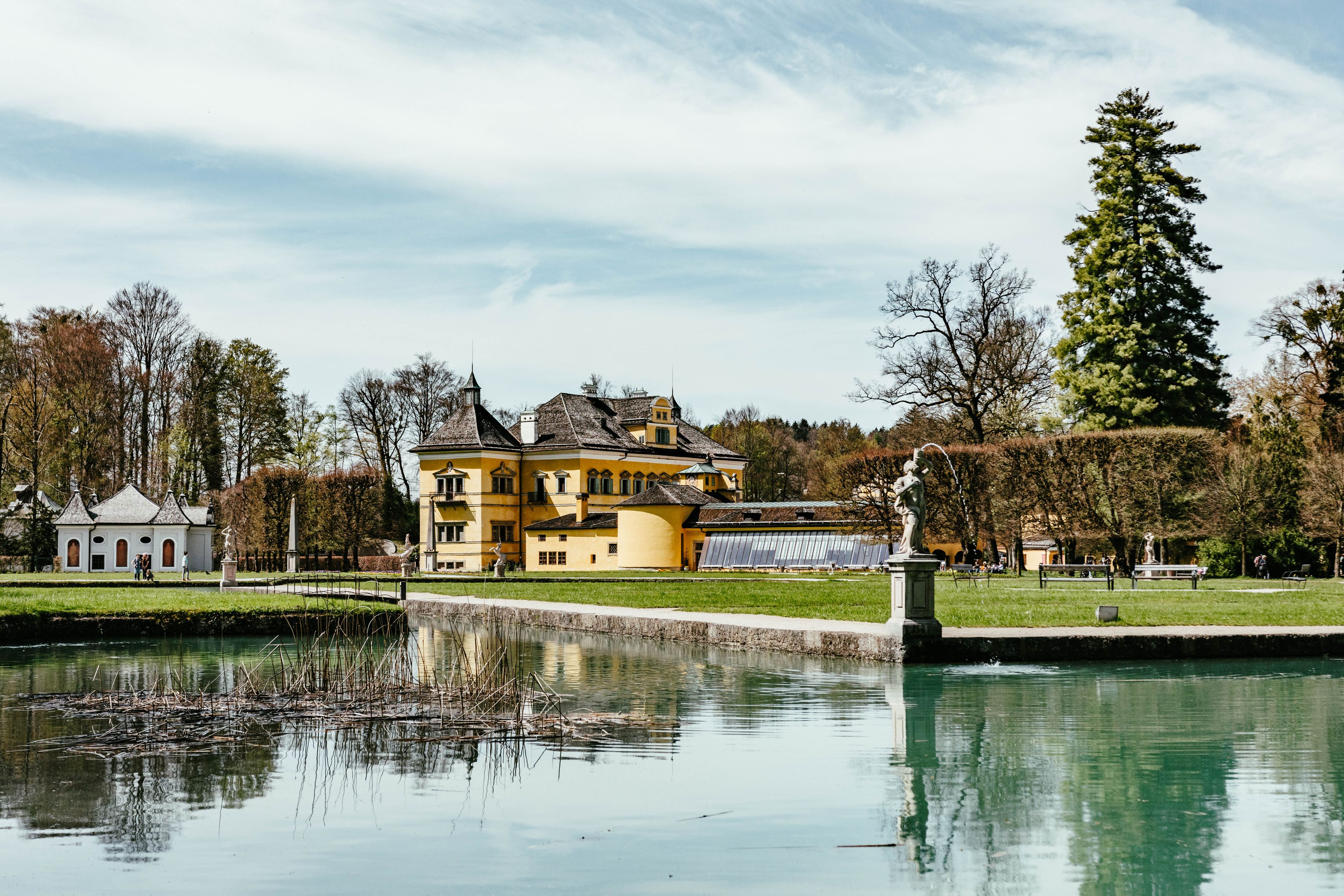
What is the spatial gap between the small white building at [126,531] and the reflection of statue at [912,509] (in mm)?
44534

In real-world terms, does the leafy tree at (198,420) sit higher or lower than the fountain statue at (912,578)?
higher

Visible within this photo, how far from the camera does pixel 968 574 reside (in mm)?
37438

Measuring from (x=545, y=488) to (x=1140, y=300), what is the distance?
3085 centimetres

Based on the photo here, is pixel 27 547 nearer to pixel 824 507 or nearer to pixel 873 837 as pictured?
pixel 824 507

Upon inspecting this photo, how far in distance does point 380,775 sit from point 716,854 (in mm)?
3144

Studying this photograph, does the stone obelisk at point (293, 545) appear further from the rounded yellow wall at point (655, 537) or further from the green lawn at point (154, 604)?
the green lawn at point (154, 604)

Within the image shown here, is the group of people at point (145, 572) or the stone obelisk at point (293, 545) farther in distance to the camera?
the stone obelisk at point (293, 545)

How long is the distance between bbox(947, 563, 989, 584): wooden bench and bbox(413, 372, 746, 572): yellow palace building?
52.3 feet

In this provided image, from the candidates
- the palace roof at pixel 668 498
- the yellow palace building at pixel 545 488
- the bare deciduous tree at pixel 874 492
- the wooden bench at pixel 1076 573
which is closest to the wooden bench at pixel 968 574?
the wooden bench at pixel 1076 573

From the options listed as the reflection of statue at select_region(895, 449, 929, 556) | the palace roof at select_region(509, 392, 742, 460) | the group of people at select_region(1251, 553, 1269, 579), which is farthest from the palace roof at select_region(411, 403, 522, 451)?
the reflection of statue at select_region(895, 449, 929, 556)

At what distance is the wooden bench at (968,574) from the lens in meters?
33.9

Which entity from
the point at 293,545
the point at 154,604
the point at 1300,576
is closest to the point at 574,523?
the point at 293,545

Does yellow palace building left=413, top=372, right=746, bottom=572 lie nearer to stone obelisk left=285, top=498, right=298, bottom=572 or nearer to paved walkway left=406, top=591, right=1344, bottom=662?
stone obelisk left=285, top=498, right=298, bottom=572

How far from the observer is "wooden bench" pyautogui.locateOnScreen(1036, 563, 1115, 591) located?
1186 inches
